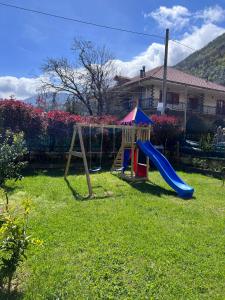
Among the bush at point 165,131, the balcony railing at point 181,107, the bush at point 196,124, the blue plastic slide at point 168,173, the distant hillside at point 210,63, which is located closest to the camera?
the blue plastic slide at point 168,173

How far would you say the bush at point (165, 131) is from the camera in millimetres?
14523

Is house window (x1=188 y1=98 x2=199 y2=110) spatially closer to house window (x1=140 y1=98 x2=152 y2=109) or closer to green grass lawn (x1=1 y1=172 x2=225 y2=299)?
house window (x1=140 y1=98 x2=152 y2=109)

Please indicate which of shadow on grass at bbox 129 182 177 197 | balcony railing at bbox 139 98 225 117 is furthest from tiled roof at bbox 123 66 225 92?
shadow on grass at bbox 129 182 177 197

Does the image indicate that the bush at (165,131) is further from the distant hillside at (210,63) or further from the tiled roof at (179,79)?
the distant hillside at (210,63)

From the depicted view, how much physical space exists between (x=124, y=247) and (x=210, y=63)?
55667 millimetres

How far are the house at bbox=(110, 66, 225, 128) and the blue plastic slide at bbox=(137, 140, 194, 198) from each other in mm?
18833

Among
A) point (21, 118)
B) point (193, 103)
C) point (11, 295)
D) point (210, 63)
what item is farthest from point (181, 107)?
point (11, 295)

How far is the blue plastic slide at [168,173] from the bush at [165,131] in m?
4.24

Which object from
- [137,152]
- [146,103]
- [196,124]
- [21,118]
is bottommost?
[137,152]

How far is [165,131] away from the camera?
47.9 feet

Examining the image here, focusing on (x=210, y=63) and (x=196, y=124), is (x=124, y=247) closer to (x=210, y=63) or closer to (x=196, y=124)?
(x=196, y=124)

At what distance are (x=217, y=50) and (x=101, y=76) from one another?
39.3 metres

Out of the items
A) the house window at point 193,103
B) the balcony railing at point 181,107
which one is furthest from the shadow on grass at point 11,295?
the house window at point 193,103

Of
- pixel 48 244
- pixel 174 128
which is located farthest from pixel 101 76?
pixel 48 244
